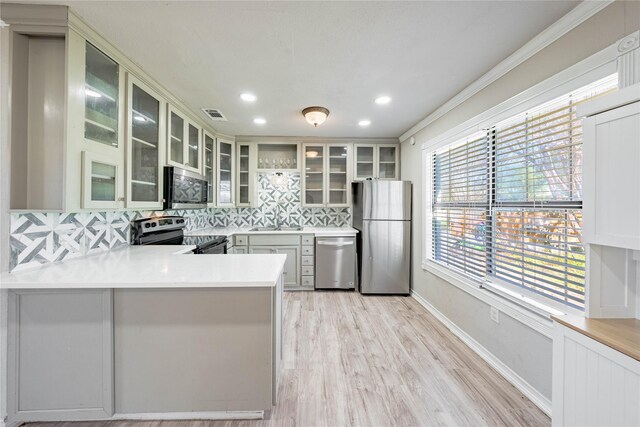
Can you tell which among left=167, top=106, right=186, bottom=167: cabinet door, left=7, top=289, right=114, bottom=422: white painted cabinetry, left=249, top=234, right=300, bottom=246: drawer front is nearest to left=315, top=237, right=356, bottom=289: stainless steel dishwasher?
left=249, top=234, right=300, bottom=246: drawer front

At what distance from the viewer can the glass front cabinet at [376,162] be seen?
4.16 metres

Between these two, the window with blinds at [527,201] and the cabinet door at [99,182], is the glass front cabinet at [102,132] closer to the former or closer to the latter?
the cabinet door at [99,182]

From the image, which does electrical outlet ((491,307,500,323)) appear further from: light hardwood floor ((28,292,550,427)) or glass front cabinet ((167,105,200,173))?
glass front cabinet ((167,105,200,173))

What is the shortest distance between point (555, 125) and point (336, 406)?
2189 millimetres

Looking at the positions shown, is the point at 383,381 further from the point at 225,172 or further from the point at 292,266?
the point at 225,172

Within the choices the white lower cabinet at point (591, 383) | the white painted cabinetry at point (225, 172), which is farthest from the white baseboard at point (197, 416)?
the white painted cabinetry at point (225, 172)

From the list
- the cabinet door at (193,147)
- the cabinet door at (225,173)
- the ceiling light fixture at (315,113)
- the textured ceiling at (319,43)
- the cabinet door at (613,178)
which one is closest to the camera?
the cabinet door at (613,178)

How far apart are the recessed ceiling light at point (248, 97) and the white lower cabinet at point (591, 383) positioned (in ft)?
9.16

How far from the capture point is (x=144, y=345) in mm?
1437

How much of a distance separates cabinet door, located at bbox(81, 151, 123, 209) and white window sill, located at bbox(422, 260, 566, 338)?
9.52ft

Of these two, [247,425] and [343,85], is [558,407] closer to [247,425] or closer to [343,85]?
[247,425]

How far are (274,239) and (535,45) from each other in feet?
10.8

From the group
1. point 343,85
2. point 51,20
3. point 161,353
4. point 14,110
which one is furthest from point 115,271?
point 343,85

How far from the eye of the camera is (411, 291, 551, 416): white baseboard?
162cm
